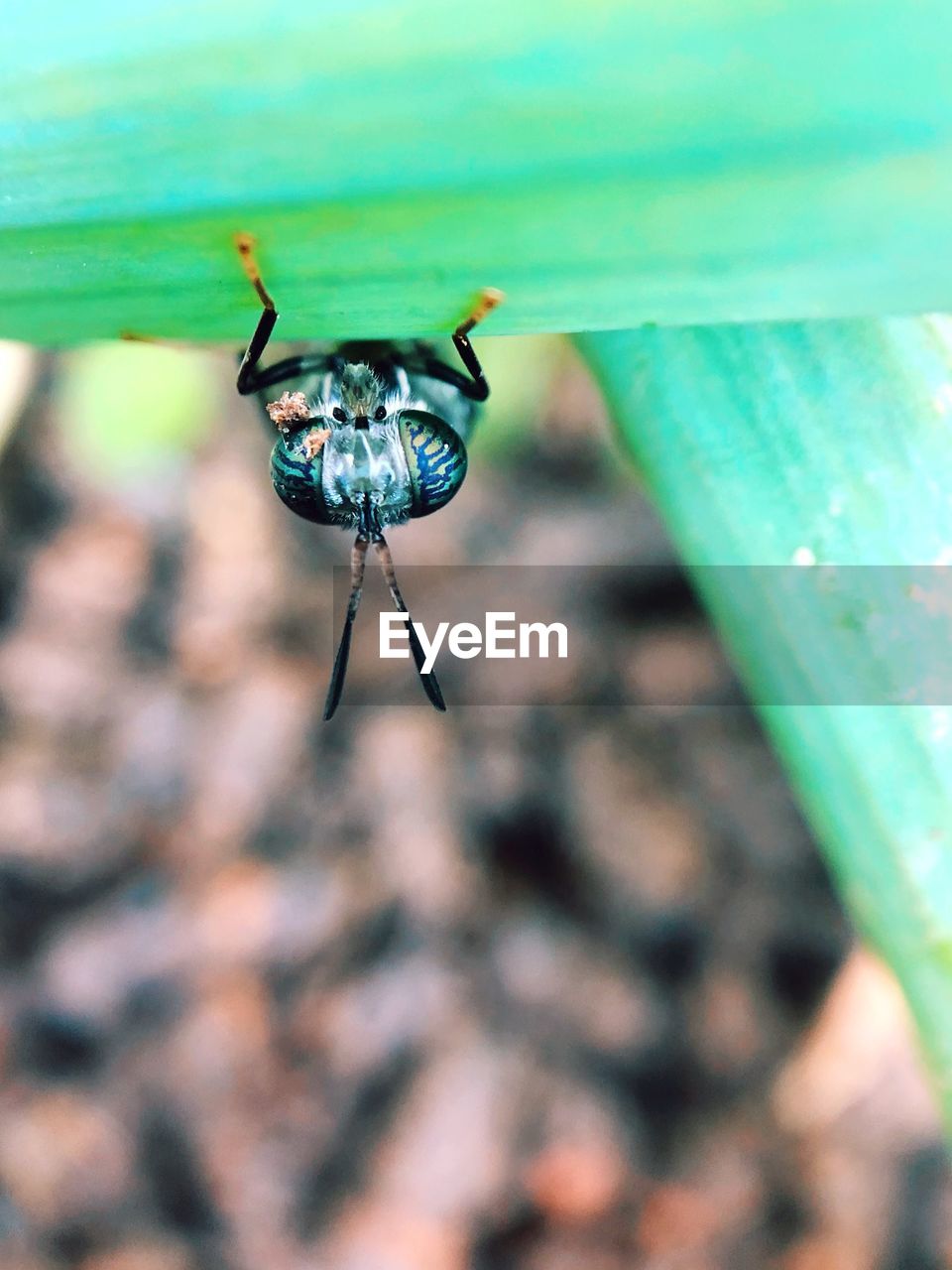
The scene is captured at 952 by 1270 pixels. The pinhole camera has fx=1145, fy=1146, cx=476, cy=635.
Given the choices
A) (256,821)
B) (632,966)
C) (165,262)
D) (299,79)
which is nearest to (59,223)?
(165,262)

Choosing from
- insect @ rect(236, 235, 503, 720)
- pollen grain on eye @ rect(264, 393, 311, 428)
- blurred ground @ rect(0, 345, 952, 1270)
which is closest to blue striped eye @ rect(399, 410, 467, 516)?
insect @ rect(236, 235, 503, 720)

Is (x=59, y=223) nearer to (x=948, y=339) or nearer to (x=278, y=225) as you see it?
(x=278, y=225)

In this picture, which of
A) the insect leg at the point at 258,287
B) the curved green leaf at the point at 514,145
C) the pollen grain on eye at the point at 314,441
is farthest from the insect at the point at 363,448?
the curved green leaf at the point at 514,145

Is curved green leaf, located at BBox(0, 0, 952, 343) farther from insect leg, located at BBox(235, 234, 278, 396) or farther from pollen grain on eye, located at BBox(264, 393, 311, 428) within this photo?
pollen grain on eye, located at BBox(264, 393, 311, 428)

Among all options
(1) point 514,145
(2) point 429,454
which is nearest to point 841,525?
(1) point 514,145

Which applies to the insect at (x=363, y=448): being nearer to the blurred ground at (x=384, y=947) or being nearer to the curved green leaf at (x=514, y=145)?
the curved green leaf at (x=514, y=145)

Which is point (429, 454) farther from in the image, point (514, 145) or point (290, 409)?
point (514, 145)
